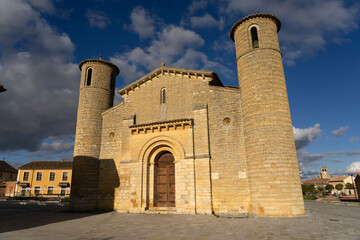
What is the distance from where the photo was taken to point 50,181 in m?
36.6

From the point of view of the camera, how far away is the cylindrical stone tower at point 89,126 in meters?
14.9

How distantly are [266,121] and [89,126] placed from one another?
11.4m

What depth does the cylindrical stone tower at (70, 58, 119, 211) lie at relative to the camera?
14.9 m

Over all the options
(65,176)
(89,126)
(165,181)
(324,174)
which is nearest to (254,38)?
(165,181)

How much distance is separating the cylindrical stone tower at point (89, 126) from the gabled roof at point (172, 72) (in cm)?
185

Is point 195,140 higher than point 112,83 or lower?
lower

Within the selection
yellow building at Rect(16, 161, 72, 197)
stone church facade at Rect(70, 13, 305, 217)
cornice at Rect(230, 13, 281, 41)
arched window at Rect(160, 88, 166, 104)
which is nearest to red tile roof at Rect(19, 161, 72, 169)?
yellow building at Rect(16, 161, 72, 197)

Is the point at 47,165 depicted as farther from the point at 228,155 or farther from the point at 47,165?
the point at 228,155

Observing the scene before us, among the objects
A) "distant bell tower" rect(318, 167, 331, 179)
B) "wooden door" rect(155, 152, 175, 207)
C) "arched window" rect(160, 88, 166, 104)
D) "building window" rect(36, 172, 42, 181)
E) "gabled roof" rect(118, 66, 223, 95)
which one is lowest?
"wooden door" rect(155, 152, 175, 207)

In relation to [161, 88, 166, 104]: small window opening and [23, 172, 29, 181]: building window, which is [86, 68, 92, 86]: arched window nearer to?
[161, 88, 166, 104]: small window opening

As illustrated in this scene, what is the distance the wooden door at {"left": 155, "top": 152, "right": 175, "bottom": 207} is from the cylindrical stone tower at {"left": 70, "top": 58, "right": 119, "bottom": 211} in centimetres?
424

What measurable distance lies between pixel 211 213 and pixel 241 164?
2.97 m

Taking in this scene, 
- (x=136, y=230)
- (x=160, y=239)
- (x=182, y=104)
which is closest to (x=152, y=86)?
(x=182, y=104)

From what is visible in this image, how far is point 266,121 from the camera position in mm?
11453
